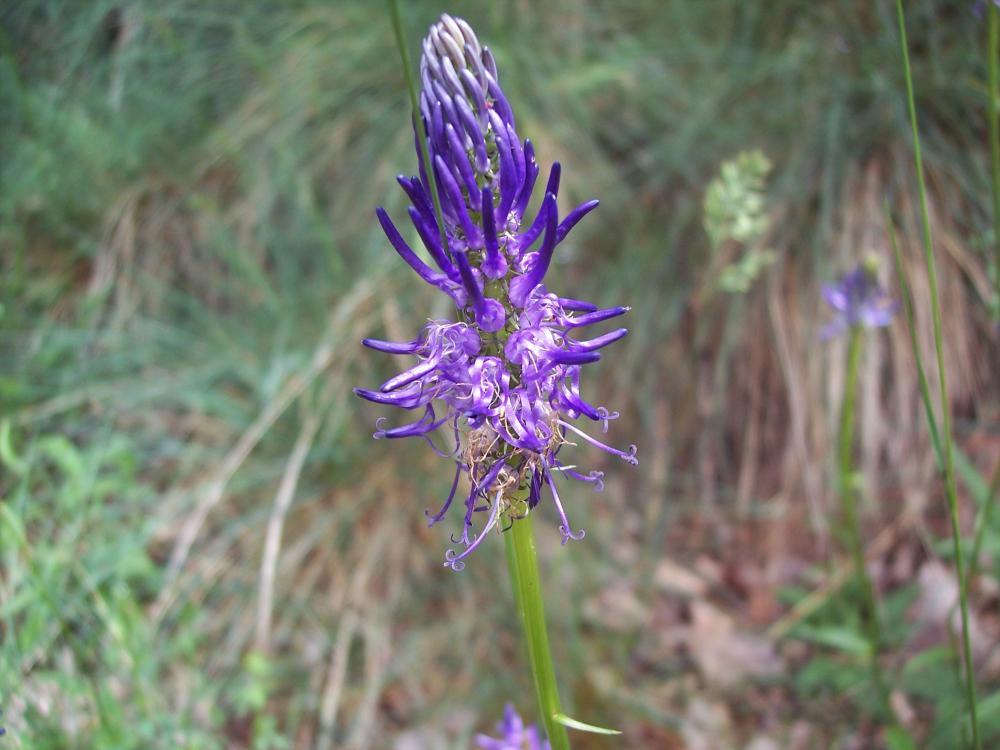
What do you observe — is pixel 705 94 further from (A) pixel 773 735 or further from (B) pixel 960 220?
(A) pixel 773 735

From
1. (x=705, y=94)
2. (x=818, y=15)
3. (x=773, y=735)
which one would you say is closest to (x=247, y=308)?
(x=705, y=94)

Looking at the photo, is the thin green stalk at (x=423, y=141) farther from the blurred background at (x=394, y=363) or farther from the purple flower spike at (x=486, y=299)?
the blurred background at (x=394, y=363)

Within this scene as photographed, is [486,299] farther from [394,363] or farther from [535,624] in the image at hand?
[394,363]

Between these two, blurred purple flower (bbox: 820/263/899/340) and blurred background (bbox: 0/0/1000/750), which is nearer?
blurred purple flower (bbox: 820/263/899/340)

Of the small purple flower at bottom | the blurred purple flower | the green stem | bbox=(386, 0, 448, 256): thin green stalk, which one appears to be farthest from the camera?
the blurred purple flower

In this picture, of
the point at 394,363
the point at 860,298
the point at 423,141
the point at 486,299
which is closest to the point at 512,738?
the point at 486,299

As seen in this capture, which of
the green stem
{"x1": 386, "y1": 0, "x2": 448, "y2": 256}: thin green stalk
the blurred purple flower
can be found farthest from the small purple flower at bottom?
the blurred purple flower

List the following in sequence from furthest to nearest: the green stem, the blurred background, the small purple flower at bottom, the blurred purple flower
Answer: the blurred background → the blurred purple flower → the small purple flower at bottom → the green stem

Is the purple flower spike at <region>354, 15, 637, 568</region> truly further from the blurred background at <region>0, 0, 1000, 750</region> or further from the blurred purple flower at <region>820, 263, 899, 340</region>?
the blurred purple flower at <region>820, 263, 899, 340</region>
